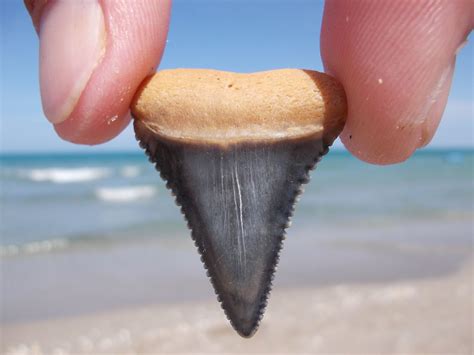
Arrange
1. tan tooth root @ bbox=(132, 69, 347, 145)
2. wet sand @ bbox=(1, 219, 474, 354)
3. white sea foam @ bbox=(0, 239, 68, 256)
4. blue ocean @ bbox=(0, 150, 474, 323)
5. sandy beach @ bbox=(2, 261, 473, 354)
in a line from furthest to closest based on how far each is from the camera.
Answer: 1. white sea foam @ bbox=(0, 239, 68, 256)
2. blue ocean @ bbox=(0, 150, 474, 323)
3. wet sand @ bbox=(1, 219, 474, 354)
4. sandy beach @ bbox=(2, 261, 473, 354)
5. tan tooth root @ bbox=(132, 69, 347, 145)

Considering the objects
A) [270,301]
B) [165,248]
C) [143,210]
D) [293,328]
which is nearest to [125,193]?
[143,210]

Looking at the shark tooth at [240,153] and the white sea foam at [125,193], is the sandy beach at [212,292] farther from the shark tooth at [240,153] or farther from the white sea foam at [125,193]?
the white sea foam at [125,193]

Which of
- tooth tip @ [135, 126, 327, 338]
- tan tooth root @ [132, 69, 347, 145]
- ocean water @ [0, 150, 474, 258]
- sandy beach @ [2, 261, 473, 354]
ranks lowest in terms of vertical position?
ocean water @ [0, 150, 474, 258]

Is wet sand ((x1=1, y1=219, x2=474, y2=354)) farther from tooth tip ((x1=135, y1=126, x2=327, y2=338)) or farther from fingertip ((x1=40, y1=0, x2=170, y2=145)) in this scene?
fingertip ((x1=40, y1=0, x2=170, y2=145))

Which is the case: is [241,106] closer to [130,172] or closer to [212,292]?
[212,292]

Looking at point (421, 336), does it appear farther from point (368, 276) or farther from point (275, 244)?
point (275, 244)

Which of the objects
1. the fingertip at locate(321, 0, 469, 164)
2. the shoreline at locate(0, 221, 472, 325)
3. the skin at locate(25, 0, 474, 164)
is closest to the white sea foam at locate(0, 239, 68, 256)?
the shoreline at locate(0, 221, 472, 325)

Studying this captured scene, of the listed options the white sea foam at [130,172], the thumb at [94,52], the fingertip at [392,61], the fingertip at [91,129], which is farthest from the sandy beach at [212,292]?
the white sea foam at [130,172]
